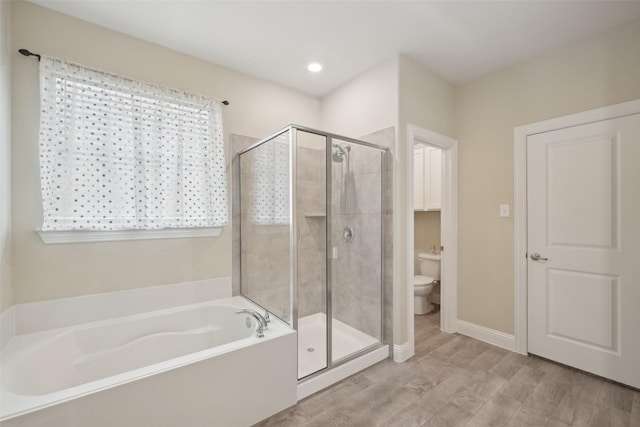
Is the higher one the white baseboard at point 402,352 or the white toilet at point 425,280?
the white toilet at point 425,280

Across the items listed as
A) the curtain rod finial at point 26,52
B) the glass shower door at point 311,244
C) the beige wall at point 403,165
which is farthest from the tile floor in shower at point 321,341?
the curtain rod finial at point 26,52

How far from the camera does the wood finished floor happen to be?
163cm

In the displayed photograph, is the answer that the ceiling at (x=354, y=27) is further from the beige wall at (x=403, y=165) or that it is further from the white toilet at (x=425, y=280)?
the white toilet at (x=425, y=280)

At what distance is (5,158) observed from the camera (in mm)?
1619

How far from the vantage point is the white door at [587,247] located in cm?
191

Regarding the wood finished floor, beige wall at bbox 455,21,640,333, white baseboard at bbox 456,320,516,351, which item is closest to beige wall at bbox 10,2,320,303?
the wood finished floor

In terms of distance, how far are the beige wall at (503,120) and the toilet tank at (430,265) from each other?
0.67 m

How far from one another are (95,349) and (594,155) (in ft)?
12.9

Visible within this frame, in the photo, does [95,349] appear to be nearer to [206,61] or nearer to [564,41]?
[206,61]

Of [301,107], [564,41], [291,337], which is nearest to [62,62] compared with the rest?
[301,107]

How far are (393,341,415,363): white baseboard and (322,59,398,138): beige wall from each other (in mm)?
1954

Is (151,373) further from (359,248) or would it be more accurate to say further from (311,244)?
(359,248)

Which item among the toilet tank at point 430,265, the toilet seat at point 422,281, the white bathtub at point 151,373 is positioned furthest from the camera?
the toilet tank at point 430,265

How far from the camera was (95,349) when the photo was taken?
1852 mm
